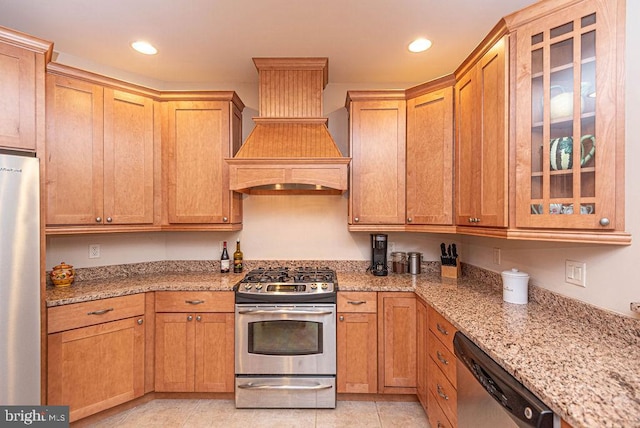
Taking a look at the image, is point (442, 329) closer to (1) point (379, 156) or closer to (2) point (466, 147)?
(2) point (466, 147)

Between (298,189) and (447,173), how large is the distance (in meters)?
1.25

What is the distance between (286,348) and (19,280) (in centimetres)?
164

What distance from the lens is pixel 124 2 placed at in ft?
5.81

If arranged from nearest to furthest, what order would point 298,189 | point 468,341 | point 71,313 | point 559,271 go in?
point 468,341
point 559,271
point 71,313
point 298,189

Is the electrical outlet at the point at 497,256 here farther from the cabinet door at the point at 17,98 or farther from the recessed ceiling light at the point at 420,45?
the cabinet door at the point at 17,98

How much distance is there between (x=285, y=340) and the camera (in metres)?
2.19

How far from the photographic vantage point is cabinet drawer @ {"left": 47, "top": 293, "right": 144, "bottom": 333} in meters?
1.87

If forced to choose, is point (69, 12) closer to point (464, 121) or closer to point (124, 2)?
point (124, 2)

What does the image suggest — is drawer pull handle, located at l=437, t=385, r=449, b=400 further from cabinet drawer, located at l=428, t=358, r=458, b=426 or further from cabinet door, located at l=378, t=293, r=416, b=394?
cabinet door, located at l=378, t=293, r=416, b=394

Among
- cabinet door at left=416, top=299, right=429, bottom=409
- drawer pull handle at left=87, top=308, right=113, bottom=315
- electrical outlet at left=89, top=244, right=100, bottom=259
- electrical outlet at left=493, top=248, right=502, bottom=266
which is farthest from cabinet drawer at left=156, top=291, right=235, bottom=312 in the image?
electrical outlet at left=493, top=248, right=502, bottom=266

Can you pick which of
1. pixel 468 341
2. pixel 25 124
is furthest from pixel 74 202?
pixel 468 341

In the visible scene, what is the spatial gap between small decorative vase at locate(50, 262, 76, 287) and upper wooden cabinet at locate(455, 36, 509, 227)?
9.63 feet

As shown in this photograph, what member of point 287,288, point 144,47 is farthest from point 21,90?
point 287,288

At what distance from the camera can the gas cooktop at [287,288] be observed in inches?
85.7
